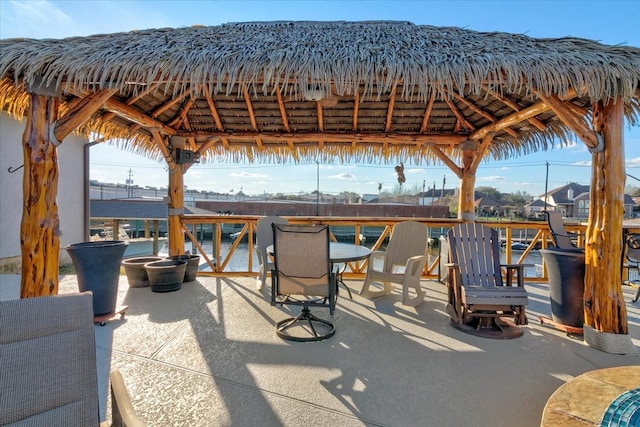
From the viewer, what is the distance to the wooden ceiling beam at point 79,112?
3139 mm

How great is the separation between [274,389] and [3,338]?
152cm

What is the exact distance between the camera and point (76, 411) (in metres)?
1.20

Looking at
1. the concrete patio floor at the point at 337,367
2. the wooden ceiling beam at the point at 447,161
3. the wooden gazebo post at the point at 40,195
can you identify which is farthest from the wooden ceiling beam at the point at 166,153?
the wooden ceiling beam at the point at 447,161

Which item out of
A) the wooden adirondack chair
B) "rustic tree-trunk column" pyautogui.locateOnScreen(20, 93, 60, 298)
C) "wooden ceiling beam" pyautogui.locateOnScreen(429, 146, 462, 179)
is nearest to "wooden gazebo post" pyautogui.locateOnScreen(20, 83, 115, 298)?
"rustic tree-trunk column" pyautogui.locateOnScreen(20, 93, 60, 298)

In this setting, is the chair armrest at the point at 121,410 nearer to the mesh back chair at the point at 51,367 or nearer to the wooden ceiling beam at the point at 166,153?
the mesh back chair at the point at 51,367

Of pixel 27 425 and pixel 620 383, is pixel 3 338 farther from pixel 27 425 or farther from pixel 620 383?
pixel 620 383

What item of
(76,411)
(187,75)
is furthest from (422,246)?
(76,411)

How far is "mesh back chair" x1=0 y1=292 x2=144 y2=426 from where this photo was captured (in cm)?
112

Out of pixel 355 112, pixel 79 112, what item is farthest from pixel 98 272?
pixel 355 112

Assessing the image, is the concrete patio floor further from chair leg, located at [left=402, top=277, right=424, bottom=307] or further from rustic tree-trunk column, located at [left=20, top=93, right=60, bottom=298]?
rustic tree-trunk column, located at [left=20, top=93, right=60, bottom=298]

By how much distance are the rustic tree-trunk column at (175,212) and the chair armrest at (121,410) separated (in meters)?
4.61

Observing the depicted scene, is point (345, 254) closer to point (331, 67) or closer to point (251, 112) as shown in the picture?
point (331, 67)

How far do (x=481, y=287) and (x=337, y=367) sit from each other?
1.73 meters

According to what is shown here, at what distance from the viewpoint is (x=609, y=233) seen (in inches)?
115
